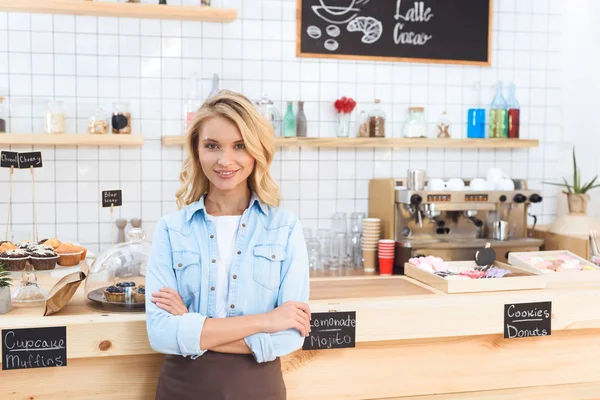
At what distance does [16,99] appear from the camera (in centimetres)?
371

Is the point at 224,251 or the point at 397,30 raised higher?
the point at 397,30

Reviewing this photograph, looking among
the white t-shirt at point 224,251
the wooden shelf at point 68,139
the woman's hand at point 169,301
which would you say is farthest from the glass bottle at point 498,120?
the woman's hand at point 169,301

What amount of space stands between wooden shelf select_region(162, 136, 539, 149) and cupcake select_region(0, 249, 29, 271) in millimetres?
1630

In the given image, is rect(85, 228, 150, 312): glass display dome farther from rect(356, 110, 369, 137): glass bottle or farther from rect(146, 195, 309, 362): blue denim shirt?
rect(356, 110, 369, 137): glass bottle

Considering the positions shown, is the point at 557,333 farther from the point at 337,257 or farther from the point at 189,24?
the point at 189,24

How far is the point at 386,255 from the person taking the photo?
3709mm

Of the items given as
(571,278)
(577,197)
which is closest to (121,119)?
(571,278)

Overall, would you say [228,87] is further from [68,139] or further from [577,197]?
[577,197]

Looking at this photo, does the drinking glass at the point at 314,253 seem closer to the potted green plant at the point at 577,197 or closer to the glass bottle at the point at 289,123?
the glass bottle at the point at 289,123

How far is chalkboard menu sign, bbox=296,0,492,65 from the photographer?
4031mm

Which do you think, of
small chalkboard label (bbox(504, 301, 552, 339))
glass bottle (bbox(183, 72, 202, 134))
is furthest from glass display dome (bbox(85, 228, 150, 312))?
glass bottle (bbox(183, 72, 202, 134))

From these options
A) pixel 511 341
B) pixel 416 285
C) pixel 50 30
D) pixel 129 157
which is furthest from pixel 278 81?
pixel 511 341

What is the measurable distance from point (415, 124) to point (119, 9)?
69.3 inches

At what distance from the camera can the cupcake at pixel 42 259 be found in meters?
2.20
